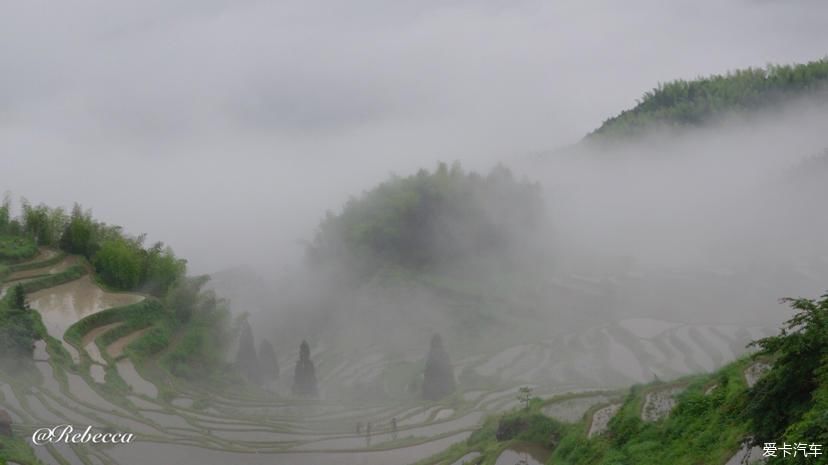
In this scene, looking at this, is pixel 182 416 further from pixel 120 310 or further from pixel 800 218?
pixel 800 218

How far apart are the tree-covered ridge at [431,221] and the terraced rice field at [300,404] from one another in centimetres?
1579

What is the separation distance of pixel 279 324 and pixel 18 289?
92.3ft

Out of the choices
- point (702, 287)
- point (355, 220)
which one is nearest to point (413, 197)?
point (355, 220)

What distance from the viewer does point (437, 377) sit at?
1325 inches

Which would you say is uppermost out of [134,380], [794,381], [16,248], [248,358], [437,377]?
[16,248]

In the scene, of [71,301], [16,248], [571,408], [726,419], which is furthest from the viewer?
[16,248]

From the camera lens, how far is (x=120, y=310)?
96.3 ft

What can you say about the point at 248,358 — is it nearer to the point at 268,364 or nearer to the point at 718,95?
the point at 268,364

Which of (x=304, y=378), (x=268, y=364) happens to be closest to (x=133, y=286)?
(x=268, y=364)

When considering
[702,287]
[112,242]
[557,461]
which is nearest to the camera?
[557,461]

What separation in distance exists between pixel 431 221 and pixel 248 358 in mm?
25040

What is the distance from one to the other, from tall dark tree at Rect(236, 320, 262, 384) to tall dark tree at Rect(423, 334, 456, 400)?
8.95 meters

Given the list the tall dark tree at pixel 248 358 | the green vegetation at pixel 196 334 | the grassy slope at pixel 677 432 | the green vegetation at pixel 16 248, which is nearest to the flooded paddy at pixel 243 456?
the grassy slope at pixel 677 432

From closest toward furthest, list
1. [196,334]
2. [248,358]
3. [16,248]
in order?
[196,334] → [16,248] → [248,358]
